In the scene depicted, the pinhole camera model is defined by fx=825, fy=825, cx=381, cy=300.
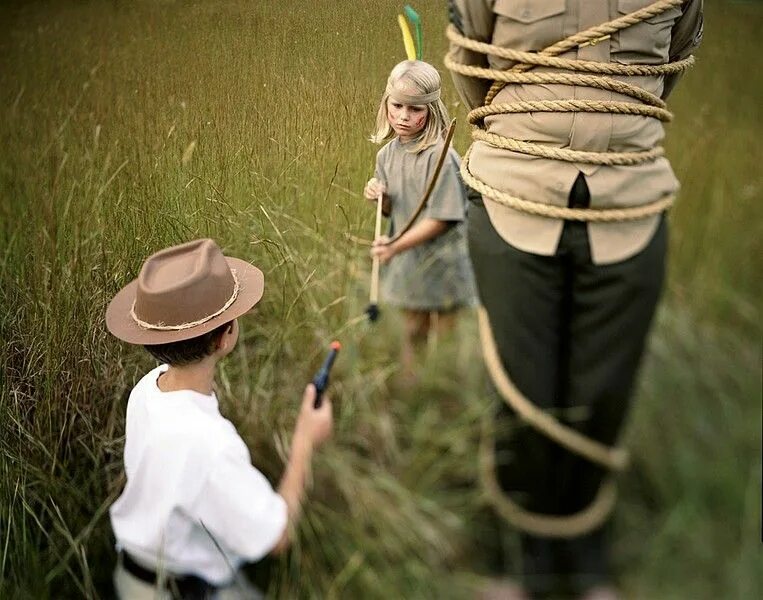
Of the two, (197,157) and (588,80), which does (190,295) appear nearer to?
(197,157)

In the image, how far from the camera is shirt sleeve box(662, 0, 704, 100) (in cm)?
107

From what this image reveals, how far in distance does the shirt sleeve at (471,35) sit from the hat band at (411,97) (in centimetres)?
3

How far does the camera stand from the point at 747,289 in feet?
3.63

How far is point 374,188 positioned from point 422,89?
155mm

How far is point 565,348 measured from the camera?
3.80 ft

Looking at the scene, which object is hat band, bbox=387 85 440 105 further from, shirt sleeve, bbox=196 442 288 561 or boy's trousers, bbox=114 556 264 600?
boy's trousers, bbox=114 556 264 600

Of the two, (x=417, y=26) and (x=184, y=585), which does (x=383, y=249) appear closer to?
(x=417, y=26)

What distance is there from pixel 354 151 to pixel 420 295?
23 cm

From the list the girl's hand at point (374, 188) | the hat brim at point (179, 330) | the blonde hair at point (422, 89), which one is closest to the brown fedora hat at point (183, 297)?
the hat brim at point (179, 330)

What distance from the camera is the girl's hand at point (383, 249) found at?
1210 millimetres

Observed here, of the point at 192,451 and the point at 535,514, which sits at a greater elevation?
the point at 192,451

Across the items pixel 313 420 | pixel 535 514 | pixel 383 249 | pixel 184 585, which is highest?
pixel 383 249

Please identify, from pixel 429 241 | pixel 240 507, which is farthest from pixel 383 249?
pixel 240 507

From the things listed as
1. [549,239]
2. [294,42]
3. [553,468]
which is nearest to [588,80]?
[549,239]
